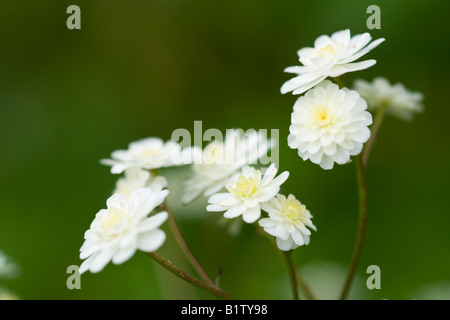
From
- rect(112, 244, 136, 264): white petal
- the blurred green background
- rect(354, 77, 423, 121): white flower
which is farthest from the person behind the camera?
the blurred green background

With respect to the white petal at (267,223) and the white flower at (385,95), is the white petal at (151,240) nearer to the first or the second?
the white petal at (267,223)

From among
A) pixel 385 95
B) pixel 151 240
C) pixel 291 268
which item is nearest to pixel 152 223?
pixel 151 240

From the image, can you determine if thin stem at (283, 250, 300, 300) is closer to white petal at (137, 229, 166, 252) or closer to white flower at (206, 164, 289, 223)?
white flower at (206, 164, 289, 223)

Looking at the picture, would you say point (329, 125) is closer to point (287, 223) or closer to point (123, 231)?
point (287, 223)

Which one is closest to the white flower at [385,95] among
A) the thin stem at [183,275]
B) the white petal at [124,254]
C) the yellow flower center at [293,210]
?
the yellow flower center at [293,210]

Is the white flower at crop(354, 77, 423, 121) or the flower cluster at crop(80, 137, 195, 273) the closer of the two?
the flower cluster at crop(80, 137, 195, 273)

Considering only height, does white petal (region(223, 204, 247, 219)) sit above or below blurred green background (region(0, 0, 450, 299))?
below

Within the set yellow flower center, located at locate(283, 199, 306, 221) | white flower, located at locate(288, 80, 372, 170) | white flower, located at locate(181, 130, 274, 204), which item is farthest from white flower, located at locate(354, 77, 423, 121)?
yellow flower center, located at locate(283, 199, 306, 221)
